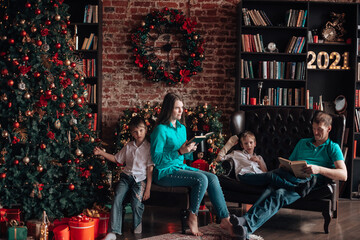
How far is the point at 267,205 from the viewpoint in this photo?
3.43m

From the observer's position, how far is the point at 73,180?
3547 mm

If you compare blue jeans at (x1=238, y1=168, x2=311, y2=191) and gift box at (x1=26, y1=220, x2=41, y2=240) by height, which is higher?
blue jeans at (x1=238, y1=168, x2=311, y2=191)

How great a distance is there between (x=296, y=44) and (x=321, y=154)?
2046 mm

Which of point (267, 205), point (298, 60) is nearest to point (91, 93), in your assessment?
point (298, 60)

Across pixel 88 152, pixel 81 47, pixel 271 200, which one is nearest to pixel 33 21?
pixel 88 152

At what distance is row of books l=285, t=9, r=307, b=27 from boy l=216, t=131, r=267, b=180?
6.04 ft

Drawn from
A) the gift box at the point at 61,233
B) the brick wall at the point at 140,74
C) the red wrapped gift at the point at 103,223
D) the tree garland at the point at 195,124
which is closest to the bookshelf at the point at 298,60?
the brick wall at the point at 140,74

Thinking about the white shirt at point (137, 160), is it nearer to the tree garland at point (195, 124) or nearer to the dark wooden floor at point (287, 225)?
the dark wooden floor at point (287, 225)

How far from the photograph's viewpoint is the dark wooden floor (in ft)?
11.8

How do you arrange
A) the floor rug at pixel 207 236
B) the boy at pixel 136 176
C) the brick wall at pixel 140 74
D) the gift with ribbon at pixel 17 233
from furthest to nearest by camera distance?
the brick wall at pixel 140 74 < the boy at pixel 136 176 < the floor rug at pixel 207 236 < the gift with ribbon at pixel 17 233

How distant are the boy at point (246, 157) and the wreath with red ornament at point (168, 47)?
158cm

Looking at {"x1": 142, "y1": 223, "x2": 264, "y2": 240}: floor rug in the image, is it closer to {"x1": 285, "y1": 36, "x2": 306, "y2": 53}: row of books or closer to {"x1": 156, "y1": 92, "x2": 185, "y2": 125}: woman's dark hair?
{"x1": 156, "y1": 92, "x2": 185, "y2": 125}: woman's dark hair

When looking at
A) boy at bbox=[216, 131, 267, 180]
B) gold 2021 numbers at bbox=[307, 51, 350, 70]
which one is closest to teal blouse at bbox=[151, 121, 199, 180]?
boy at bbox=[216, 131, 267, 180]

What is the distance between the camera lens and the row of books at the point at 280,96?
210 inches
